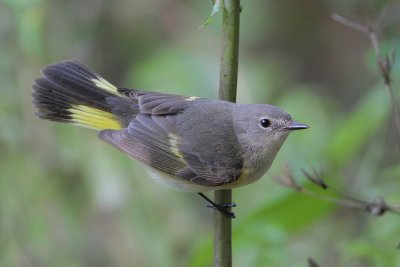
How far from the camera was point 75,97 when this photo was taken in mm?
3256

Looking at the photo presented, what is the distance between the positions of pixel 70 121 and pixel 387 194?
54.3 inches

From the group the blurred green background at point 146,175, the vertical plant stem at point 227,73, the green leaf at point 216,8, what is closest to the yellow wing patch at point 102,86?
the blurred green background at point 146,175

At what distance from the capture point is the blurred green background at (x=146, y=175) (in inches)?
119

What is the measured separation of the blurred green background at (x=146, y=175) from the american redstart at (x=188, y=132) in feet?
0.69

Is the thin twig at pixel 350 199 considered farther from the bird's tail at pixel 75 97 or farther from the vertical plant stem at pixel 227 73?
the bird's tail at pixel 75 97

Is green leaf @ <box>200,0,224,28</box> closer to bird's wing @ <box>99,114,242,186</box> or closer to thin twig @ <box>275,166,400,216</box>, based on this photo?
thin twig @ <box>275,166,400,216</box>

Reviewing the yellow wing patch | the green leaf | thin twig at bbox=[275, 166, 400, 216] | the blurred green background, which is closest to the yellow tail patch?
the yellow wing patch

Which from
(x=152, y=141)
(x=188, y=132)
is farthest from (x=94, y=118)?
(x=188, y=132)

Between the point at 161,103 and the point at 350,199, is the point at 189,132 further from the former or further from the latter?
the point at 350,199

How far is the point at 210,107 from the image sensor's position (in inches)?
119

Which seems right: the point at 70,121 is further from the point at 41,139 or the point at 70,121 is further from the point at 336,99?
the point at 336,99

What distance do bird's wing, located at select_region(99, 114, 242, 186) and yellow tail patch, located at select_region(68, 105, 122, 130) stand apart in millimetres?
129

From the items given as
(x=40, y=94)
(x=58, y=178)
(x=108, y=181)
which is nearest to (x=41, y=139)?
(x=58, y=178)

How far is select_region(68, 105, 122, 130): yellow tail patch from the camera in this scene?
10.5ft
